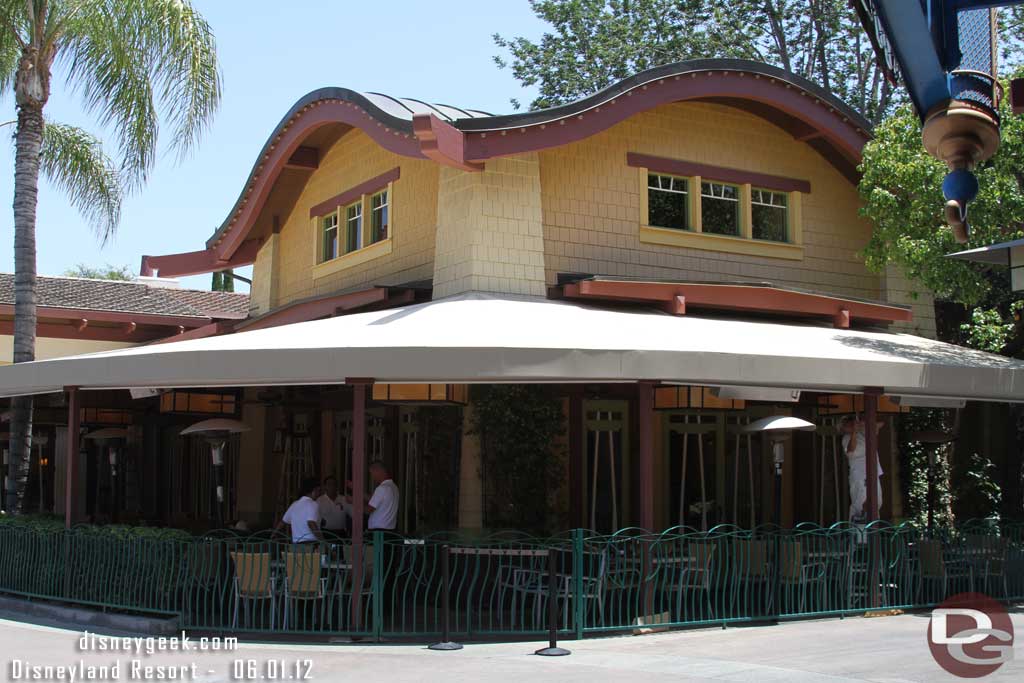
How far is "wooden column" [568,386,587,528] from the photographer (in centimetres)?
1458

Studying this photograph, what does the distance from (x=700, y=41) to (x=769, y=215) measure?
16919 millimetres

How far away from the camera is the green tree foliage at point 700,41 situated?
107 feet

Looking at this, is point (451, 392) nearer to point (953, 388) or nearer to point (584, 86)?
point (953, 388)

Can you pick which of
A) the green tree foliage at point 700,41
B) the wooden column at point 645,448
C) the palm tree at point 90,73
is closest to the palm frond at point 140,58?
the palm tree at point 90,73

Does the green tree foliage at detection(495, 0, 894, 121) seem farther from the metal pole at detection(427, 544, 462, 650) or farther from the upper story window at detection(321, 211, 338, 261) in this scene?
the metal pole at detection(427, 544, 462, 650)

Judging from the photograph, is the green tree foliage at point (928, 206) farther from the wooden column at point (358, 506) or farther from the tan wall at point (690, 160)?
the wooden column at point (358, 506)

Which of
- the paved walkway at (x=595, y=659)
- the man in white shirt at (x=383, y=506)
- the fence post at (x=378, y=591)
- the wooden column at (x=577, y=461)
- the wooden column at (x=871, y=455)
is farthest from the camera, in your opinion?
the wooden column at (x=577, y=461)

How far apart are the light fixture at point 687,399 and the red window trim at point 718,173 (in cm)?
329

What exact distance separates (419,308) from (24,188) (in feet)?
23.2

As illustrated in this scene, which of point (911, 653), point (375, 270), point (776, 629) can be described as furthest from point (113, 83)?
point (911, 653)

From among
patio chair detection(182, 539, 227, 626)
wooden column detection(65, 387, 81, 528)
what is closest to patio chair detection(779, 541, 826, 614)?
patio chair detection(182, 539, 227, 626)

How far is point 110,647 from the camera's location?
10.3 meters

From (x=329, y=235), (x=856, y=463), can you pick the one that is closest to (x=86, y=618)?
(x=329, y=235)

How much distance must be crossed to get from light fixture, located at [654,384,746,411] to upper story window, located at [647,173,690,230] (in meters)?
2.66
